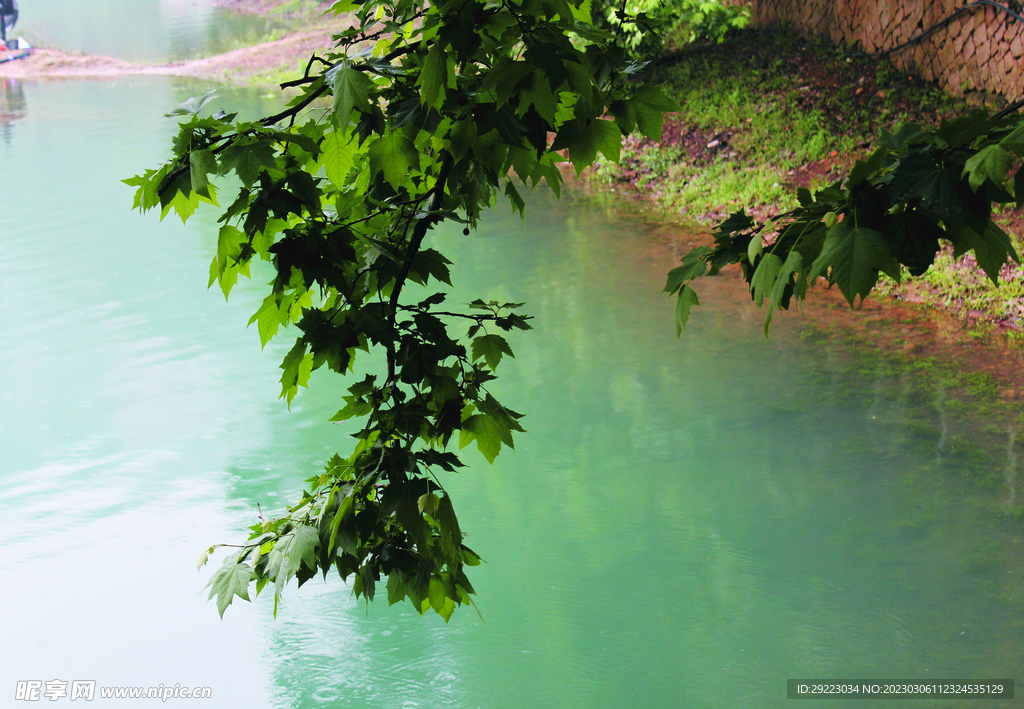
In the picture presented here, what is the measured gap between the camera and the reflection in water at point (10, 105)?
1402cm

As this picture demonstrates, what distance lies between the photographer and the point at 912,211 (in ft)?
3.50

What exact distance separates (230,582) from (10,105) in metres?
18.6

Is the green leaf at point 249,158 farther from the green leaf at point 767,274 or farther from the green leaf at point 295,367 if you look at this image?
the green leaf at point 767,274

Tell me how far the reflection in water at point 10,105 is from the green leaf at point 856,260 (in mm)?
15296

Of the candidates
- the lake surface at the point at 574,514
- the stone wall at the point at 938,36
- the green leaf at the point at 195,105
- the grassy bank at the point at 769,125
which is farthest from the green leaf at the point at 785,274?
the stone wall at the point at 938,36

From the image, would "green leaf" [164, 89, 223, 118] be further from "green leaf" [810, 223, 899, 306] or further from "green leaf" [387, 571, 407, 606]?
"green leaf" [810, 223, 899, 306]

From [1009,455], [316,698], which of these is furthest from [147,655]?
[1009,455]

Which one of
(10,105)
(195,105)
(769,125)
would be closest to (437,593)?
(195,105)

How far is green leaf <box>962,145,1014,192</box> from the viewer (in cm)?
94

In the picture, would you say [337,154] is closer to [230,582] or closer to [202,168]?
[202,168]

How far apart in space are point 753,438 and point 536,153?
3.65 metres

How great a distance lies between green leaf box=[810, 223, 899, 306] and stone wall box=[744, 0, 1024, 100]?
7.06 metres

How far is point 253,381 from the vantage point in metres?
5.86

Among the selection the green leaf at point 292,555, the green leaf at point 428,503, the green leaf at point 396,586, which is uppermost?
the green leaf at point 428,503
